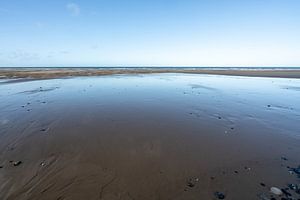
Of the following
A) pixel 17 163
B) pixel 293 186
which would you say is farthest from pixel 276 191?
pixel 17 163

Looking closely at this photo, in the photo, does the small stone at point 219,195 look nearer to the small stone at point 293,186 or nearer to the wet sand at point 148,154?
the wet sand at point 148,154

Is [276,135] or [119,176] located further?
[276,135]

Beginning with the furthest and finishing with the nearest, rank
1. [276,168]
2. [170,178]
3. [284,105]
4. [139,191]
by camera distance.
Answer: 1. [284,105]
2. [276,168]
3. [170,178]
4. [139,191]

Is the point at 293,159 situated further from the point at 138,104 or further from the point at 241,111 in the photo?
the point at 138,104

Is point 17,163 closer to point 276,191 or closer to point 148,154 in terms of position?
point 148,154

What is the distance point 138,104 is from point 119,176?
858 cm

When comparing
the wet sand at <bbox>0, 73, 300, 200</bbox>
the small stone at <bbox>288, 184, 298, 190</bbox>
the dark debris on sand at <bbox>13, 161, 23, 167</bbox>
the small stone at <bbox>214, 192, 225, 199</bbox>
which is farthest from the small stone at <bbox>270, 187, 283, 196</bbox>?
the dark debris on sand at <bbox>13, 161, 23, 167</bbox>

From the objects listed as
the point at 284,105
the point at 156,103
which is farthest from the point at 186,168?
the point at 284,105

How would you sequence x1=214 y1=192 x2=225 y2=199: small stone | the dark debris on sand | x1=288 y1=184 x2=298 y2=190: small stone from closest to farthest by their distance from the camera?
x1=214 y1=192 x2=225 y2=199: small stone
x1=288 y1=184 x2=298 y2=190: small stone
the dark debris on sand

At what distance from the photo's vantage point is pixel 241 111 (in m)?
11.6

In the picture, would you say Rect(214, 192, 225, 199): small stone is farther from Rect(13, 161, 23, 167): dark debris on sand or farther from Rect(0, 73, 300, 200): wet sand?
Rect(13, 161, 23, 167): dark debris on sand

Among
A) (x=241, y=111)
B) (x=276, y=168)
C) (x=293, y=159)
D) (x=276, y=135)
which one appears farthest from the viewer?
(x=241, y=111)

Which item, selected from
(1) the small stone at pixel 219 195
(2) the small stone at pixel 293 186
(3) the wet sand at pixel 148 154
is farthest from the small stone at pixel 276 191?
(1) the small stone at pixel 219 195

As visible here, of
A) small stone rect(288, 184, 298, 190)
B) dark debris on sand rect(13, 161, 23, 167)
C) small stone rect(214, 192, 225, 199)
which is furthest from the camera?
dark debris on sand rect(13, 161, 23, 167)
